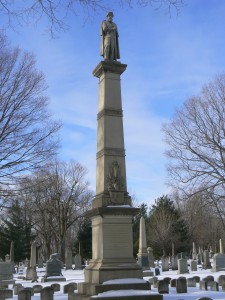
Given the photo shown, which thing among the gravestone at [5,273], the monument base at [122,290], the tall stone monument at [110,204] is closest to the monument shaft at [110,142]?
the tall stone monument at [110,204]

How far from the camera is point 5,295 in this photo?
14.4 m

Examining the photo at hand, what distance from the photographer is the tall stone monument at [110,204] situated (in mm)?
10531

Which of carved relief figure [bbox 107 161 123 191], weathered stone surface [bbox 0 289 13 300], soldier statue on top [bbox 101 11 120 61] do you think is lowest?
weathered stone surface [bbox 0 289 13 300]

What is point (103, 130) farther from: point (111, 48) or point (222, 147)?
point (222, 147)

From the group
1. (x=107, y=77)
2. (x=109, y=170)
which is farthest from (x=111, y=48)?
(x=109, y=170)

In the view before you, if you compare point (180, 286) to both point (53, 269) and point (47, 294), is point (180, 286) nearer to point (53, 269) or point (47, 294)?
point (47, 294)

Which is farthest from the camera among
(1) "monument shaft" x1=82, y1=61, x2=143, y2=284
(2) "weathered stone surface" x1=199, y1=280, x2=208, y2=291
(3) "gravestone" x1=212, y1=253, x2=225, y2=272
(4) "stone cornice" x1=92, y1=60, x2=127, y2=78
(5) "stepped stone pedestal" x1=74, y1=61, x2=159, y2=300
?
(3) "gravestone" x1=212, y1=253, x2=225, y2=272

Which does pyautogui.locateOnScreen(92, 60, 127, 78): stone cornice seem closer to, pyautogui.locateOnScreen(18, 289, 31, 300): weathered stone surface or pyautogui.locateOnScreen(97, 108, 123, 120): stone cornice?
pyautogui.locateOnScreen(97, 108, 123, 120): stone cornice

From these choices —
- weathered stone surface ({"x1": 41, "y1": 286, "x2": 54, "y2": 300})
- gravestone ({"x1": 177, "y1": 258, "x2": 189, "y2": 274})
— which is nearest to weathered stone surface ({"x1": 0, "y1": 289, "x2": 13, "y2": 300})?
weathered stone surface ({"x1": 41, "y1": 286, "x2": 54, "y2": 300})

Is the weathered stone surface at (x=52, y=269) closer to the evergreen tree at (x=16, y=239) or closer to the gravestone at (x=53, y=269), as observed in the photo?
the gravestone at (x=53, y=269)

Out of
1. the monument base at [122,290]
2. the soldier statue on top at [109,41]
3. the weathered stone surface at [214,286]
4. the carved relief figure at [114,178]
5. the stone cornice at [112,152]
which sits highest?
the soldier statue on top at [109,41]

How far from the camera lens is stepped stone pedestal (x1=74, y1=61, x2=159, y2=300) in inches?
412

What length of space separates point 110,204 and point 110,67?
4271 millimetres

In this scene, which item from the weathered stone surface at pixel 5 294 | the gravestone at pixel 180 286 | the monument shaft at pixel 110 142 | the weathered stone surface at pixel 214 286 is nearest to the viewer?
the monument shaft at pixel 110 142
